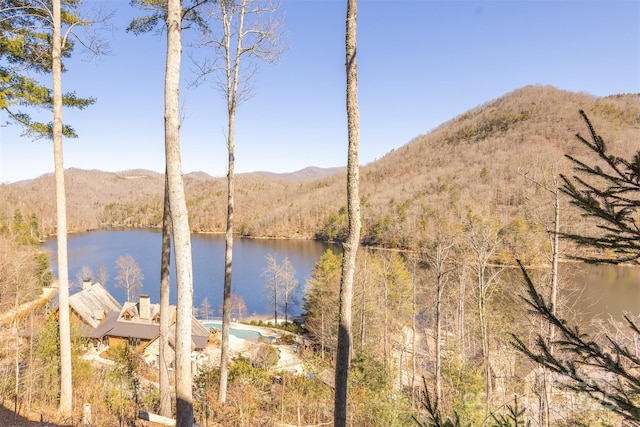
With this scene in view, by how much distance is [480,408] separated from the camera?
678cm

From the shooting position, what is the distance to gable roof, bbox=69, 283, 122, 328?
62.9 feet

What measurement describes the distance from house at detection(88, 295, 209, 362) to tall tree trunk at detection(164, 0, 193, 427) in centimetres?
1503

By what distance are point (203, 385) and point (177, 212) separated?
544 cm

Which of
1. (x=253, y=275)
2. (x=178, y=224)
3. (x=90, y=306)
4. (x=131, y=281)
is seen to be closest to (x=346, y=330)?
(x=178, y=224)

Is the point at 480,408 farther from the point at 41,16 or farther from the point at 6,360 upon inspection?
the point at 6,360

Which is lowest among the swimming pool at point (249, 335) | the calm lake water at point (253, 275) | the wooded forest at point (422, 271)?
the swimming pool at point (249, 335)

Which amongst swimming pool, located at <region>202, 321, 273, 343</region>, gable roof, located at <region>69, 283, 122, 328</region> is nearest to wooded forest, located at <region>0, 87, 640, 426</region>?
gable roof, located at <region>69, 283, 122, 328</region>

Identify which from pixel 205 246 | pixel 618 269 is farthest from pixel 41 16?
pixel 205 246

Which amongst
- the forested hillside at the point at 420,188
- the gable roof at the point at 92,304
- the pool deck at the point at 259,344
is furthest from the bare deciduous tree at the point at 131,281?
A: the forested hillside at the point at 420,188

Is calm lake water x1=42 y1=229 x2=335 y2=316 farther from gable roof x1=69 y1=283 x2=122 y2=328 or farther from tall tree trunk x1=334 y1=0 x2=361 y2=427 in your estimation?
tall tree trunk x1=334 y1=0 x2=361 y2=427

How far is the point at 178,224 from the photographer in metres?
3.55

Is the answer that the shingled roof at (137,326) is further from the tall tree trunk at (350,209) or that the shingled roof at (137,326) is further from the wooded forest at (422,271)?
the tall tree trunk at (350,209)

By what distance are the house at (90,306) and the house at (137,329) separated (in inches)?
18.8

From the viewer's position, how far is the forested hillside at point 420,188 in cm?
5209
